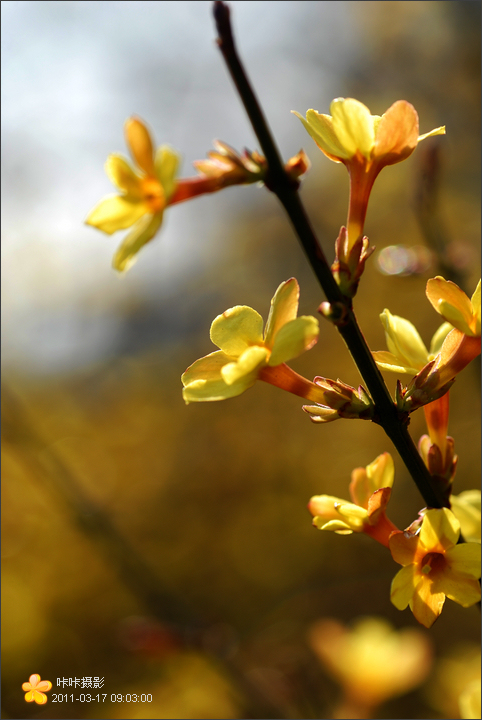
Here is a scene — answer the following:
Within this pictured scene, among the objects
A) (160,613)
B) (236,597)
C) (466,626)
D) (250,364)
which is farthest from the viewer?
(236,597)

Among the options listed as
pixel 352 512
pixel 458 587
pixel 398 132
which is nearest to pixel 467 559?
pixel 458 587

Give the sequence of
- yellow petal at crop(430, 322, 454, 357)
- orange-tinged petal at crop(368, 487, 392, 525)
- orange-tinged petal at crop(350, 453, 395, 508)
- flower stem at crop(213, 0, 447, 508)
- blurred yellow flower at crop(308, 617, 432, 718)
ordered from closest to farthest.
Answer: flower stem at crop(213, 0, 447, 508)
orange-tinged petal at crop(368, 487, 392, 525)
orange-tinged petal at crop(350, 453, 395, 508)
yellow petal at crop(430, 322, 454, 357)
blurred yellow flower at crop(308, 617, 432, 718)

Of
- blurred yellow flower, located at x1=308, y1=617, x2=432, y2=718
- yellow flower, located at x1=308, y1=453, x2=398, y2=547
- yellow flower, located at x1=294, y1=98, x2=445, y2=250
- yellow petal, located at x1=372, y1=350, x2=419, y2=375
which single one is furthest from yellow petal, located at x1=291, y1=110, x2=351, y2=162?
blurred yellow flower, located at x1=308, y1=617, x2=432, y2=718

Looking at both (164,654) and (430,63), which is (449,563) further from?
(430,63)

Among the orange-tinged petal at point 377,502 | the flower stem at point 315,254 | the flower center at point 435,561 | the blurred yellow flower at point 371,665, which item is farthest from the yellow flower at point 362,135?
the blurred yellow flower at point 371,665

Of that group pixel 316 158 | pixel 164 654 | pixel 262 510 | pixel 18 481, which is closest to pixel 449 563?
pixel 164 654

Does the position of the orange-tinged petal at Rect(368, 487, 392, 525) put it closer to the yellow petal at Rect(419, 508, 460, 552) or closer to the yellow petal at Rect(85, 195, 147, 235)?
the yellow petal at Rect(419, 508, 460, 552)

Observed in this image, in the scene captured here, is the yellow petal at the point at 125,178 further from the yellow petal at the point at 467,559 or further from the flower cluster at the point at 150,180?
the yellow petal at the point at 467,559

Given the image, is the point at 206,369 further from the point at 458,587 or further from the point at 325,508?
the point at 458,587
